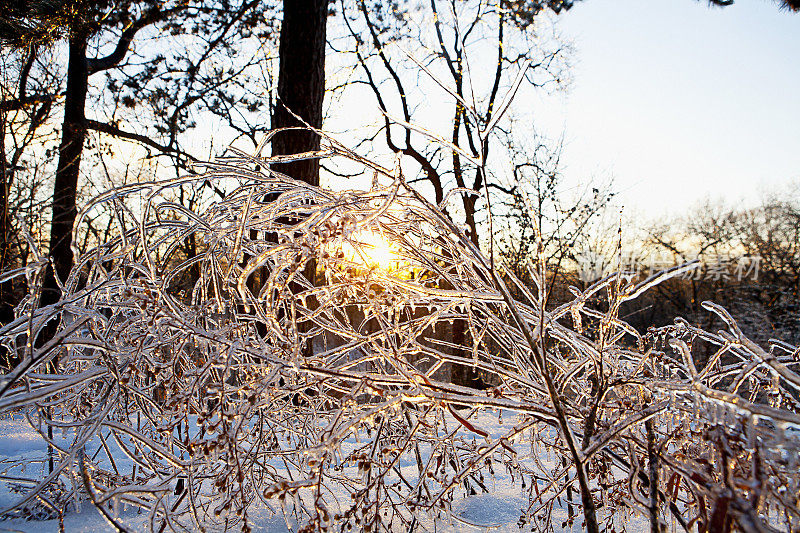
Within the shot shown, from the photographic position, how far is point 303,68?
4305mm

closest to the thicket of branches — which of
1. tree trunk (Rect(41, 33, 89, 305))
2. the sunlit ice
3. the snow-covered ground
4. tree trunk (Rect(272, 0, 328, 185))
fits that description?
the sunlit ice

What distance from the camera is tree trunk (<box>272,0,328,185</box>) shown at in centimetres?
424

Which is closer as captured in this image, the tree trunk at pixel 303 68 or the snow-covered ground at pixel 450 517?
the snow-covered ground at pixel 450 517

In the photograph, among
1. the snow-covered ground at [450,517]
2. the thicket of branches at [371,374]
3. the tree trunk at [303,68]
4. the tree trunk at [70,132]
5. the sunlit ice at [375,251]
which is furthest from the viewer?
the tree trunk at [70,132]

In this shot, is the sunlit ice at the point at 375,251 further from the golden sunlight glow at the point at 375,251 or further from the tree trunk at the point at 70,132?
the tree trunk at the point at 70,132

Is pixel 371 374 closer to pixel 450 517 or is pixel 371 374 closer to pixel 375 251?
pixel 375 251

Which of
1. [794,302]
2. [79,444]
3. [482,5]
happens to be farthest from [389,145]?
[794,302]

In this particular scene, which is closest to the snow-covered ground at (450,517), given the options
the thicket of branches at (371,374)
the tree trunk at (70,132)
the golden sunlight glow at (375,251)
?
the thicket of branches at (371,374)

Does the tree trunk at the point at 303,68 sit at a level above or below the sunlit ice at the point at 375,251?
above

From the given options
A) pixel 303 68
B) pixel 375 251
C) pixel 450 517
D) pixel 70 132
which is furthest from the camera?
pixel 70 132

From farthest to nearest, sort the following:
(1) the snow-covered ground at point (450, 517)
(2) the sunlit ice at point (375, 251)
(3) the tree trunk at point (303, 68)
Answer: (3) the tree trunk at point (303, 68), (1) the snow-covered ground at point (450, 517), (2) the sunlit ice at point (375, 251)

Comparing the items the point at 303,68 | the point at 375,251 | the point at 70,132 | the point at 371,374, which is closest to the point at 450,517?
the point at 371,374

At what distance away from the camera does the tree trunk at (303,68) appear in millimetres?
4238

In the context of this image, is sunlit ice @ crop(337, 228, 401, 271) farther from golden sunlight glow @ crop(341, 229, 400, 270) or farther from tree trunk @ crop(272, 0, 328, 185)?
tree trunk @ crop(272, 0, 328, 185)
